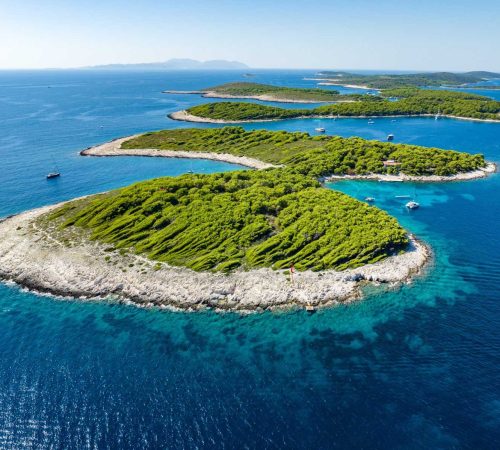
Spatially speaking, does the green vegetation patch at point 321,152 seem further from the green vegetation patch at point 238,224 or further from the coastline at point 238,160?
the green vegetation patch at point 238,224

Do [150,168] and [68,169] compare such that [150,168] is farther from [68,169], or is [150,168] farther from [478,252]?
[478,252]

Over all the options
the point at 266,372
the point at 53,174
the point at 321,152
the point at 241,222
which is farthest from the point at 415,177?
the point at 53,174

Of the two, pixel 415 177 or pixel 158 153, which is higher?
pixel 158 153

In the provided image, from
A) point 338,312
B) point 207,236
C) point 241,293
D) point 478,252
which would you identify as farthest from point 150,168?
point 478,252

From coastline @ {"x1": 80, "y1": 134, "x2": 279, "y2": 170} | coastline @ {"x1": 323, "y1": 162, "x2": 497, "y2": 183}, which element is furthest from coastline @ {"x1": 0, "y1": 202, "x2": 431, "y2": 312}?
coastline @ {"x1": 80, "y1": 134, "x2": 279, "y2": 170}

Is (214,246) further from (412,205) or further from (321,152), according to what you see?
(321,152)

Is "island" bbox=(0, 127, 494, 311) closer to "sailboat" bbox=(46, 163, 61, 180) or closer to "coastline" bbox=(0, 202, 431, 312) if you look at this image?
"coastline" bbox=(0, 202, 431, 312)
